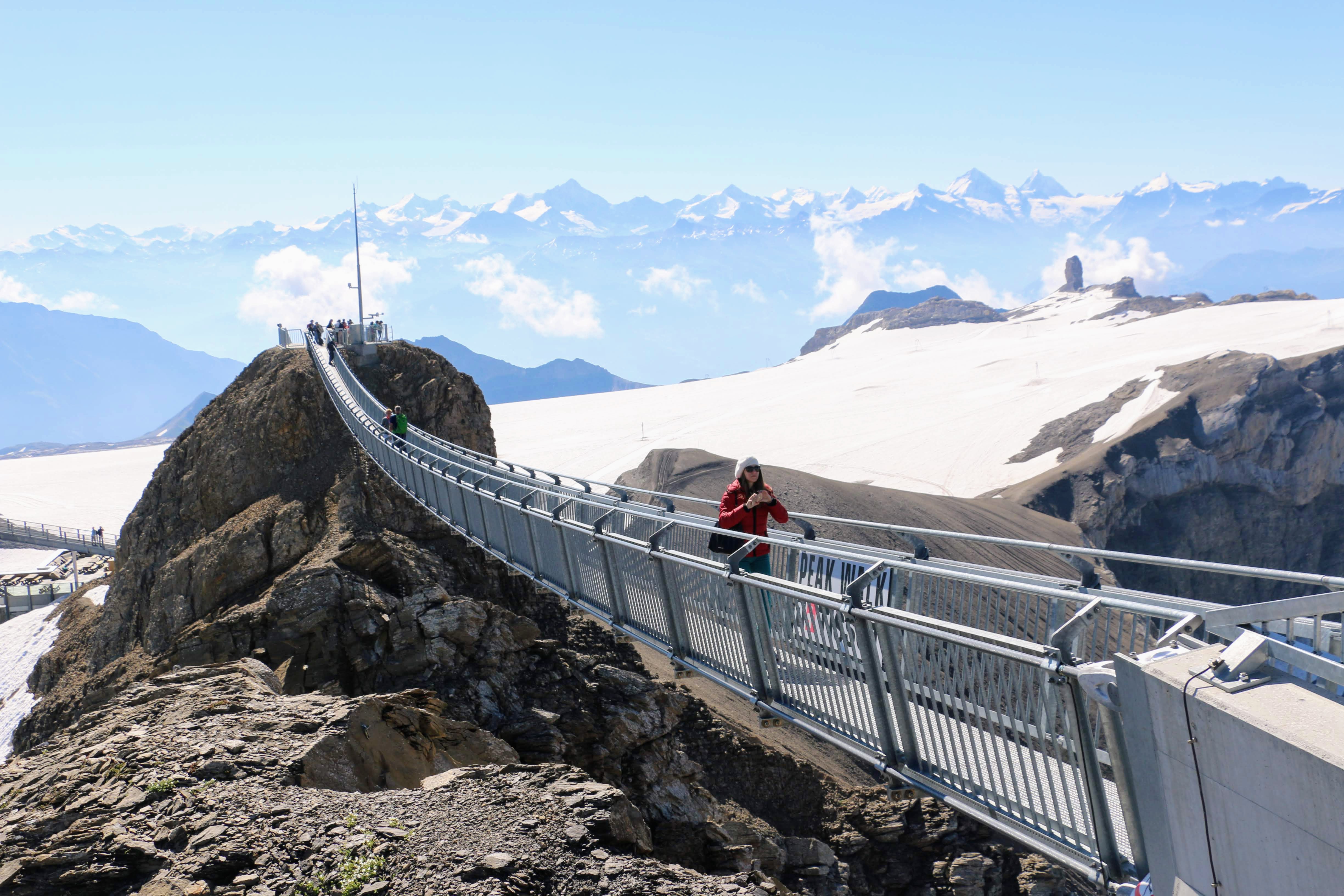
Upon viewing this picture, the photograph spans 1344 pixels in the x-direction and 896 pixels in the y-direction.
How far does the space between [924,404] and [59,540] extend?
77867 millimetres

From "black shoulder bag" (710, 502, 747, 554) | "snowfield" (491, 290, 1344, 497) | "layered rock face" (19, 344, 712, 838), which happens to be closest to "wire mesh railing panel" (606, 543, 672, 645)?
"black shoulder bag" (710, 502, 747, 554)

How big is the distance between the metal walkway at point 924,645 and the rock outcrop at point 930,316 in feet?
544

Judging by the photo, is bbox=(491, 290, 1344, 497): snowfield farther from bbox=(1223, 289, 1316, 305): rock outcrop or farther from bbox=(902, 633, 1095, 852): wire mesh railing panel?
bbox=(902, 633, 1095, 852): wire mesh railing panel

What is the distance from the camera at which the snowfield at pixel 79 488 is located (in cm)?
8975

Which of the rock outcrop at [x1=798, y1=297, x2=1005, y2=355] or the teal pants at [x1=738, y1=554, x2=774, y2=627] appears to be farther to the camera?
the rock outcrop at [x1=798, y1=297, x2=1005, y2=355]

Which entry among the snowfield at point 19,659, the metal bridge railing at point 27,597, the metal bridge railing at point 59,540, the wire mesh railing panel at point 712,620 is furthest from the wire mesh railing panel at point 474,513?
the metal bridge railing at point 59,540

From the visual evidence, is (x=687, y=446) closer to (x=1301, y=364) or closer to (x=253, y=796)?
(x=1301, y=364)

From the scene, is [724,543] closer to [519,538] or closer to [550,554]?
[550,554]

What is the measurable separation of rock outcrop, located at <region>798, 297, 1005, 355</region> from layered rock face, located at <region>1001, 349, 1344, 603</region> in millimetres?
101664

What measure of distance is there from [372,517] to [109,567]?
2945 centimetres

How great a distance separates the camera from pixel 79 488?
108625 millimetres

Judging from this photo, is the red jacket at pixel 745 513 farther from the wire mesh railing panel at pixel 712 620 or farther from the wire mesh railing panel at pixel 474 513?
the wire mesh railing panel at pixel 474 513

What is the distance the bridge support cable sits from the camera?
4.92 m

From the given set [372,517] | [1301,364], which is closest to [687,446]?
[1301,364]
